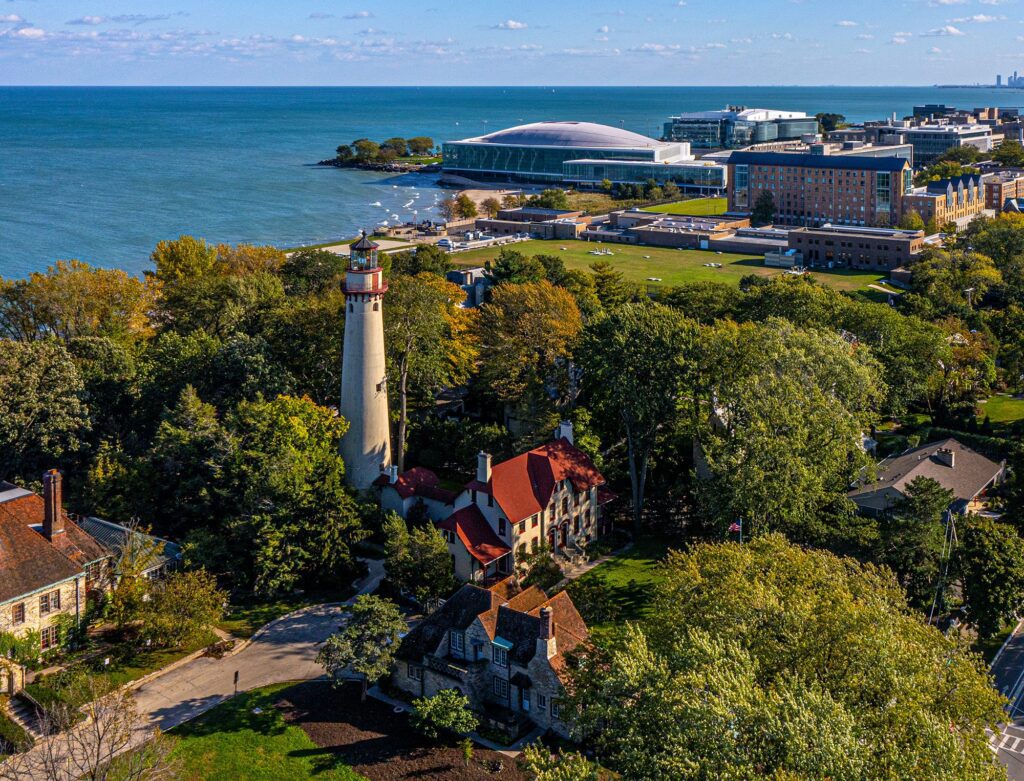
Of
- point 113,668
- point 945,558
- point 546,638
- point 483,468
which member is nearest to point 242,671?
point 113,668

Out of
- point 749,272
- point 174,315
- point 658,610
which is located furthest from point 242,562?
point 749,272

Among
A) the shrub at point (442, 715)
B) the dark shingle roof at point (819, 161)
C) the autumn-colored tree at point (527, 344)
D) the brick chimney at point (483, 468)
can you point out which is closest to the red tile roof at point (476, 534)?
the brick chimney at point (483, 468)

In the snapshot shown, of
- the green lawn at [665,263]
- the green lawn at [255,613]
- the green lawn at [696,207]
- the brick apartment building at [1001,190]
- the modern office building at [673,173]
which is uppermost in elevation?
the modern office building at [673,173]

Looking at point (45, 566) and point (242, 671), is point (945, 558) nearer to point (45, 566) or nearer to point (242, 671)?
point (242, 671)

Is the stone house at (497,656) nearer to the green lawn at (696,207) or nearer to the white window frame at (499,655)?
the white window frame at (499,655)

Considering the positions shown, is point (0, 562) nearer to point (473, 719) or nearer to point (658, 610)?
point (473, 719)
